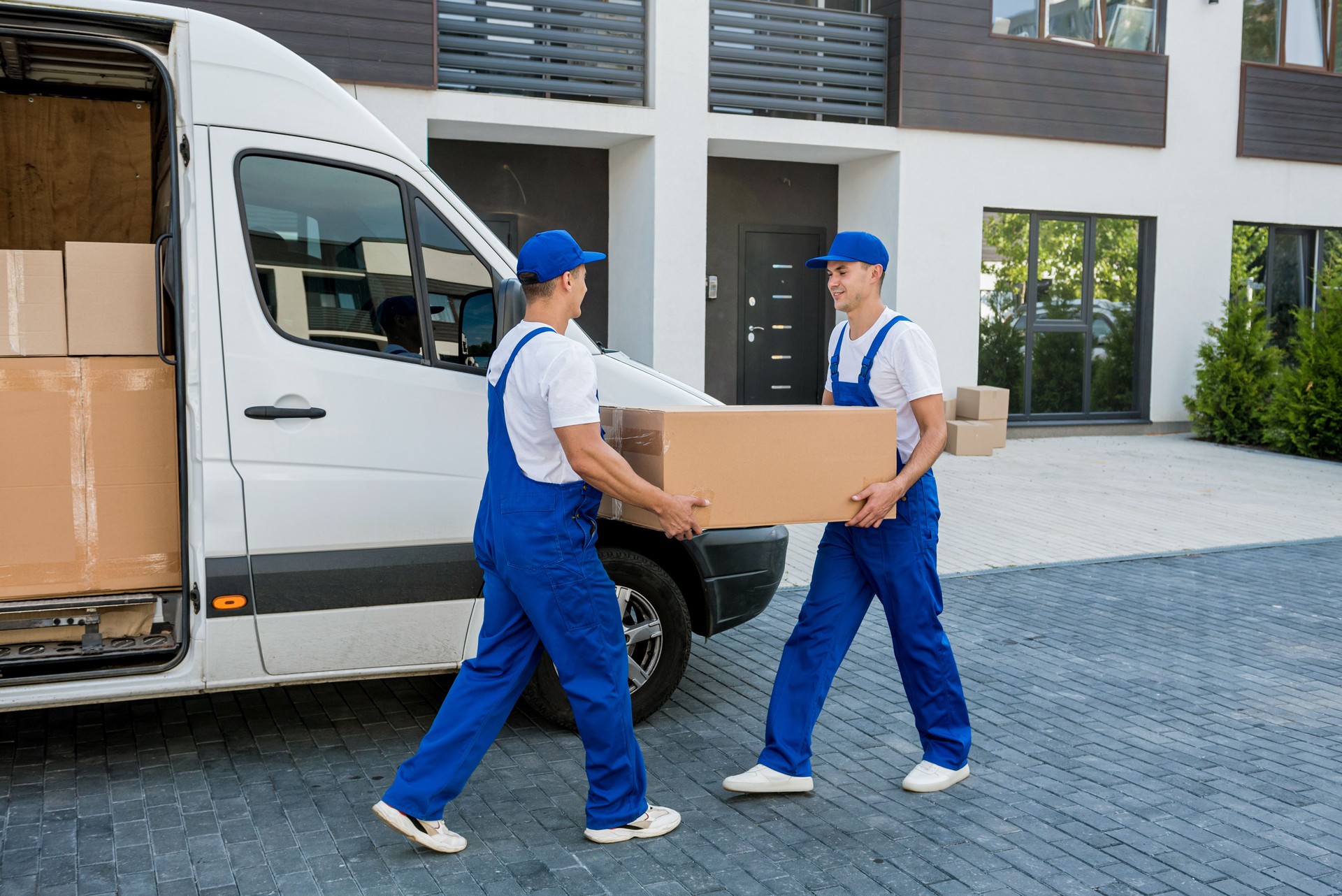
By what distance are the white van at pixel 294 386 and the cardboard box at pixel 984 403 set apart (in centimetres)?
986

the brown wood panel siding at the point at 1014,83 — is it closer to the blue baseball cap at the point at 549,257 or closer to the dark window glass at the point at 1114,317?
the dark window glass at the point at 1114,317

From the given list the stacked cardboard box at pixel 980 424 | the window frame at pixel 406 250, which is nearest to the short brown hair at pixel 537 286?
the window frame at pixel 406 250

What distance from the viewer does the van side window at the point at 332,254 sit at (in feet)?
13.9

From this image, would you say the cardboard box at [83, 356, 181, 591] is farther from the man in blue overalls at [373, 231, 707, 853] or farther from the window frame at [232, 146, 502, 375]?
the man in blue overalls at [373, 231, 707, 853]

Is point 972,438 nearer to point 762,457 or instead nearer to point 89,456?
point 762,457

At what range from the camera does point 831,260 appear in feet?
13.6

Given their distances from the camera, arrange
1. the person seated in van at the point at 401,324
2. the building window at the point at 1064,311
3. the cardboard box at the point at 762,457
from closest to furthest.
Result: the cardboard box at the point at 762,457
the person seated in van at the point at 401,324
the building window at the point at 1064,311

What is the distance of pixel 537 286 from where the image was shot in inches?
143

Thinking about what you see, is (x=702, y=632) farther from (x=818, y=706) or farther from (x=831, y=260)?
(x=831, y=260)

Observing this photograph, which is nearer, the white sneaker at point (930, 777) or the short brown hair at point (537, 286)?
the short brown hair at point (537, 286)

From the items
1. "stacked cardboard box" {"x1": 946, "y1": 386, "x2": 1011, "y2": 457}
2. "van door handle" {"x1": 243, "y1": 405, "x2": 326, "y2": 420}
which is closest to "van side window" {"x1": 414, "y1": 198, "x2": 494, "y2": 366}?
"van door handle" {"x1": 243, "y1": 405, "x2": 326, "y2": 420}

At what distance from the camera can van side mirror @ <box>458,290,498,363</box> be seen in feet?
14.7

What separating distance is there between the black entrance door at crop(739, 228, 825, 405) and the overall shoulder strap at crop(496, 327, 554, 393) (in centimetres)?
1134

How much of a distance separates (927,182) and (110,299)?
11257 mm
